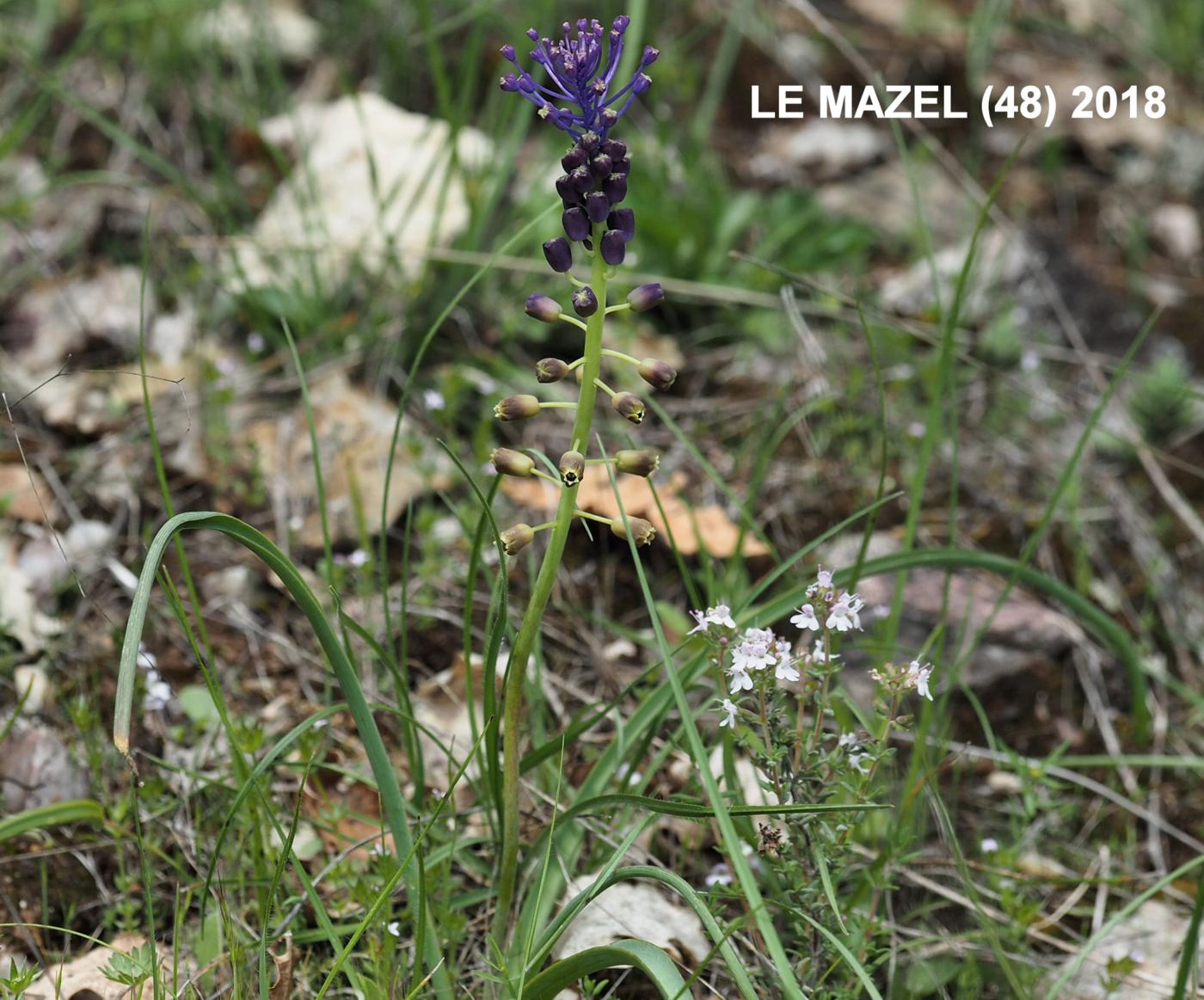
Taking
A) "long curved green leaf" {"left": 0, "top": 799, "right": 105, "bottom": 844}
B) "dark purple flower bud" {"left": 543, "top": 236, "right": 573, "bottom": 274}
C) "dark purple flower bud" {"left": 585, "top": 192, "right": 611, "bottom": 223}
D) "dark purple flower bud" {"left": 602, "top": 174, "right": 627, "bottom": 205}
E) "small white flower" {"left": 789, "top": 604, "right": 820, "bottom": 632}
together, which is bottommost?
"long curved green leaf" {"left": 0, "top": 799, "right": 105, "bottom": 844}

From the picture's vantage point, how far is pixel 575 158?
177 cm

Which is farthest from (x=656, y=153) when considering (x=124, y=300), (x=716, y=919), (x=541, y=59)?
(x=716, y=919)

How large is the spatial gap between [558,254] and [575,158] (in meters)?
0.16

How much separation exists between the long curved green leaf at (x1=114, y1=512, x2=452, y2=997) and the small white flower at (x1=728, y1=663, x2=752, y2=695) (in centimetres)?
61

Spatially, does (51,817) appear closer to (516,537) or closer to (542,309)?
(516,537)

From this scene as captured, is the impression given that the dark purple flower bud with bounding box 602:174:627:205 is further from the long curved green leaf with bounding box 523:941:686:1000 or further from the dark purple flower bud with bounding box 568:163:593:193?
the long curved green leaf with bounding box 523:941:686:1000

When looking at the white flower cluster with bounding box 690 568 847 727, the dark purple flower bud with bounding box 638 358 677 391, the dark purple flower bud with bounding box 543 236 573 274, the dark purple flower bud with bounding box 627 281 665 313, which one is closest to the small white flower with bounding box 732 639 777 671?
the white flower cluster with bounding box 690 568 847 727

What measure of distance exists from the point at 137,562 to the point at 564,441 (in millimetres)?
1312

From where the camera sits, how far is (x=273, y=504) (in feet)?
11.1

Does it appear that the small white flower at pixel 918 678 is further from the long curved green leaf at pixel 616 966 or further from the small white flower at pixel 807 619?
the long curved green leaf at pixel 616 966

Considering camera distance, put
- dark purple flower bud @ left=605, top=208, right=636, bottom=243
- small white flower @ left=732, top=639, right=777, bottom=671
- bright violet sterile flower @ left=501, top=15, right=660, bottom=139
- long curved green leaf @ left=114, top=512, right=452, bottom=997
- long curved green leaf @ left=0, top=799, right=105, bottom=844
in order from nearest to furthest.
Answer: long curved green leaf @ left=114, top=512, right=452, bottom=997 → bright violet sterile flower @ left=501, top=15, right=660, bottom=139 → dark purple flower bud @ left=605, top=208, right=636, bottom=243 → small white flower @ left=732, top=639, right=777, bottom=671 → long curved green leaf @ left=0, top=799, right=105, bottom=844

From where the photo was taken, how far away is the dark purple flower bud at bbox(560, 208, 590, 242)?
182 centimetres

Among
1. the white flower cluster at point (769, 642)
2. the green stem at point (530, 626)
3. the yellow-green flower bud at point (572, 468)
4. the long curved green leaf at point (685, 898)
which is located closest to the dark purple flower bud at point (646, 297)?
the green stem at point (530, 626)

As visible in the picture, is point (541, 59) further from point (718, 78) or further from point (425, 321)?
point (718, 78)
